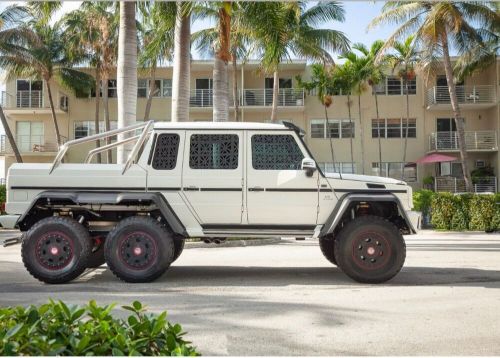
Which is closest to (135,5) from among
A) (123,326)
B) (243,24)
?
(243,24)

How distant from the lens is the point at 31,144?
38938 millimetres

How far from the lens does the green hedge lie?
910 inches

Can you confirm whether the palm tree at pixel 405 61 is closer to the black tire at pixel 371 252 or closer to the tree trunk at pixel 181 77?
the tree trunk at pixel 181 77

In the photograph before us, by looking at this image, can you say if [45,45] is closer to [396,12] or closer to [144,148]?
[396,12]

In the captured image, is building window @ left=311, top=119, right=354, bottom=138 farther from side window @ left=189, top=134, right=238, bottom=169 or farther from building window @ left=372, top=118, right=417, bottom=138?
side window @ left=189, top=134, right=238, bottom=169

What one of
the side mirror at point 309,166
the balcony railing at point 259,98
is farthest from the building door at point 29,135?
the side mirror at point 309,166

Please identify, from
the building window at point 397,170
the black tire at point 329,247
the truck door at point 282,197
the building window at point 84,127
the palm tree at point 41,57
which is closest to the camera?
the truck door at point 282,197

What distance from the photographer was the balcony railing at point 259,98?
37.8 metres

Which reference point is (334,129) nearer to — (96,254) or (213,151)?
(96,254)

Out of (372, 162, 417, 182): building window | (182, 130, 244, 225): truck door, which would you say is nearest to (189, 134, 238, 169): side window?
(182, 130, 244, 225): truck door

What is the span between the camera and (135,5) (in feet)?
49.5

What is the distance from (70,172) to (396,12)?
82.8 feet

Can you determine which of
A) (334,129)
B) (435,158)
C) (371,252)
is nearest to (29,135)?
(334,129)

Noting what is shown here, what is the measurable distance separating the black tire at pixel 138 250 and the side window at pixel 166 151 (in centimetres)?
86
